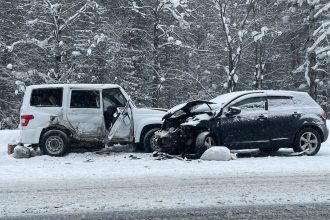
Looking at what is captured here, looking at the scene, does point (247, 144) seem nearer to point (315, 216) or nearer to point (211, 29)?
point (315, 216)

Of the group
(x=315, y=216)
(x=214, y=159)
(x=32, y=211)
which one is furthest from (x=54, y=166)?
(x=315, y=216)

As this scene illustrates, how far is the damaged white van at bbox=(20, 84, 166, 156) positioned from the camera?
502 inches

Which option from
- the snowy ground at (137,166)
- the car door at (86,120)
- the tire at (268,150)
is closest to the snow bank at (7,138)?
the snowy ground at (137,166)

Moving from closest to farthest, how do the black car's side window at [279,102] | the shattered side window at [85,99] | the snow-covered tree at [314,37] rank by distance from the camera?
the black car's side window at [279,102] < the shattered side window at [85,99] < the snow-covered tree at [314,37]

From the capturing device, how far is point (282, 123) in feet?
40.3

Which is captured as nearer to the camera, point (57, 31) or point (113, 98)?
point (113, 98)

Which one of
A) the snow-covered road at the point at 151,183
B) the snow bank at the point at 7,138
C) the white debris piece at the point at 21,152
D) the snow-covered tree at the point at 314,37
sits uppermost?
the snow-covered tree at the point at 314,37

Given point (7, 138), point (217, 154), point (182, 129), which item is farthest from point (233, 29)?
point (217, 154)

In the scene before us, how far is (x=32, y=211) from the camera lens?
639 cm

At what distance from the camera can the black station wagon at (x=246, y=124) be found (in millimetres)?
11961

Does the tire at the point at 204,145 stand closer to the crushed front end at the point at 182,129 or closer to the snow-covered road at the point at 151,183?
the crushed front end at the point at 182,129

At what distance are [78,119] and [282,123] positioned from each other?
18.1 ft

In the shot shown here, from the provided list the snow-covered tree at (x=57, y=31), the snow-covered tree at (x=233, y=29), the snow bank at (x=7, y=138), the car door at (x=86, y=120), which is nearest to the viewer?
the car door at (x=86, y=120)

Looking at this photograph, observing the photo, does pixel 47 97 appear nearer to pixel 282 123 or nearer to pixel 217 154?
pixel 217 154
